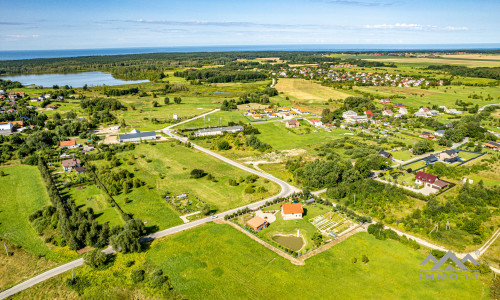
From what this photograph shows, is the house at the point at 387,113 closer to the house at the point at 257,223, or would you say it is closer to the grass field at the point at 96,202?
the house at the point at 257,223

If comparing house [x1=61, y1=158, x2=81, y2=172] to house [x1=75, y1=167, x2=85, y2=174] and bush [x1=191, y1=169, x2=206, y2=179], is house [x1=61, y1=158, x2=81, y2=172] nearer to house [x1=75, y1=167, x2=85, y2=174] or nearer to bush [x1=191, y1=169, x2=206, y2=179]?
house [x1=75, y1=167, x2=85, y2=174]

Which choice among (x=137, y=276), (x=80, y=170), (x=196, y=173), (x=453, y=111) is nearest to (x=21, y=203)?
(x=80, y=170)

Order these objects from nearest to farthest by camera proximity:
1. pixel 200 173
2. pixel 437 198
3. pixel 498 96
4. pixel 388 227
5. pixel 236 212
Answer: pixel 388 227 < pixel 236 212 < pixel 437 198 < pixel 200 173 < pixel 498 96

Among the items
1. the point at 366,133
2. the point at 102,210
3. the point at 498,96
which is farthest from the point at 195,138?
the point at 498,96

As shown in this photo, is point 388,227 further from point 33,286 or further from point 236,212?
point 33,286

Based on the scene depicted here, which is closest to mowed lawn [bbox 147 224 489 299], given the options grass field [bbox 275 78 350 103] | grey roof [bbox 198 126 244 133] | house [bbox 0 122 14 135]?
grey roof [bbox 198 126 244 133]

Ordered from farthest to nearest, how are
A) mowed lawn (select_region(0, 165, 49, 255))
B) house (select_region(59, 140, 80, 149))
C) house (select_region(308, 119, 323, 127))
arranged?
house (select_region(308, 119, 323, 127))
house (select_region(59, 140, 80, 149))
mowed lawn (select_region(0, 165, 49, 255))

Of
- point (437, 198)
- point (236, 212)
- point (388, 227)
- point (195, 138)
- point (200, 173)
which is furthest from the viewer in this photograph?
point (195, 138)
